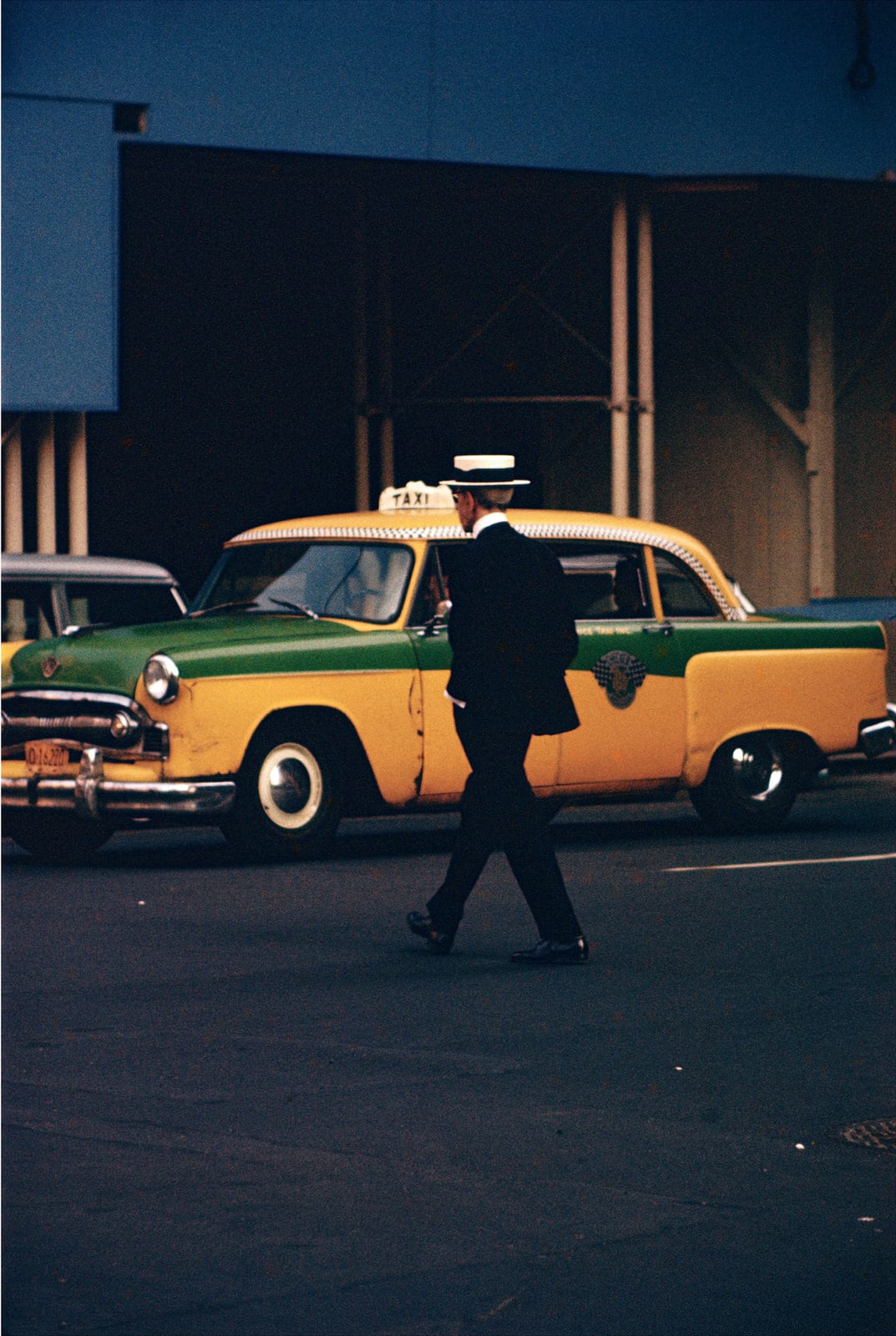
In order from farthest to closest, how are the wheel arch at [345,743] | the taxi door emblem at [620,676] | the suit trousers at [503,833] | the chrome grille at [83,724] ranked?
the taxi door emblem at [620,676], the wheel arch at [345,743], the chrome grille at [83,724], the suit trousers at [503,833]

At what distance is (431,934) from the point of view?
861 centimetres

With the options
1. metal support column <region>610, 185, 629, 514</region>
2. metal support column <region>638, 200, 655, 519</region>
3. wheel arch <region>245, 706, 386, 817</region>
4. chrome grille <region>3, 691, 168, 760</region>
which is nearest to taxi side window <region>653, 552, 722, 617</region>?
wheel arch <region>245, 706, 386, 817</region>

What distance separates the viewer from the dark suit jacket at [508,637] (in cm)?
853

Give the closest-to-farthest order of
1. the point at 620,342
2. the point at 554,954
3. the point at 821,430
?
the point at 554,954 < the point at 620,342 < the point at 821,430

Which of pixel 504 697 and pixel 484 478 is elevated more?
pixel 484 478

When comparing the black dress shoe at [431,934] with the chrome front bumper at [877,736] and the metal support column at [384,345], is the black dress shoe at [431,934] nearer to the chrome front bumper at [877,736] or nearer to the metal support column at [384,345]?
the chrome front bumper at [877,736]

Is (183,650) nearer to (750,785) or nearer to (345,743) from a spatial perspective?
(345,743)

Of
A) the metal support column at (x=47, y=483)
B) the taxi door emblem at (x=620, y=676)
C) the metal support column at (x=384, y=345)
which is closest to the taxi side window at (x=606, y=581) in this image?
the taxi door emblem at (x=620, y=676)

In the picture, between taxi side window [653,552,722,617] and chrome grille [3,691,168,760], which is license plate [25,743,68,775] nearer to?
chrome grille [3,691,168,760]

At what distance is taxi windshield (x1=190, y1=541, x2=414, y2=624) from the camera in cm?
1186

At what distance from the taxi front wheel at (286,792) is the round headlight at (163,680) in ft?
1.68

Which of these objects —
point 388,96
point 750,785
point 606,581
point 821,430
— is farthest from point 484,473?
point 821,430

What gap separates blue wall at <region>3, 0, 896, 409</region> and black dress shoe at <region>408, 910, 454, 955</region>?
33.4ft

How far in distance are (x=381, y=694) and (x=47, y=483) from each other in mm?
8073
